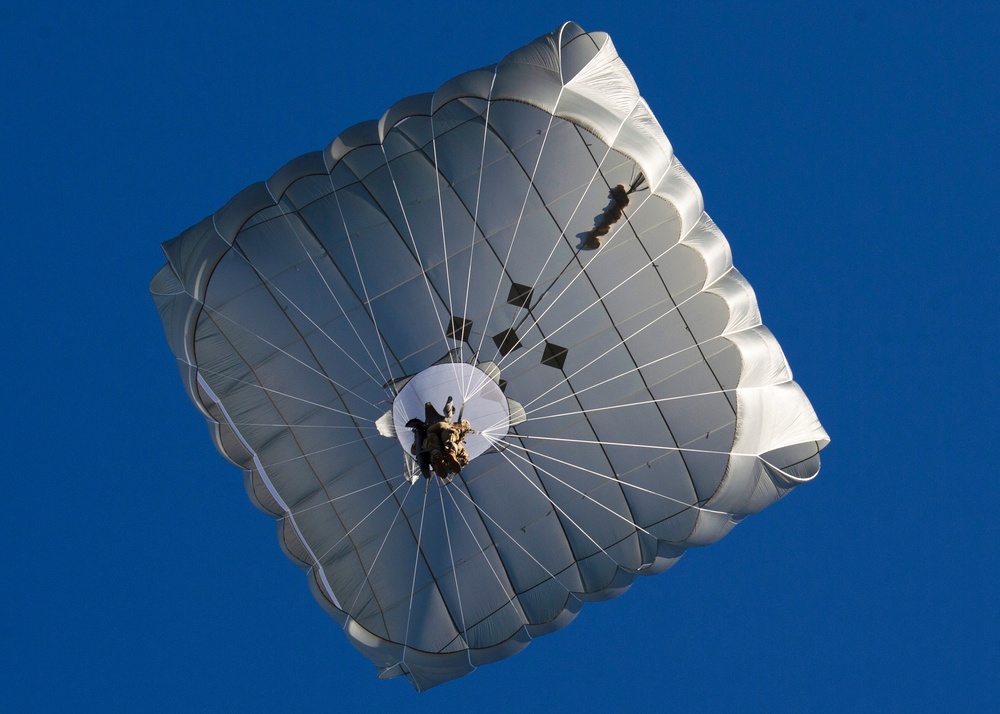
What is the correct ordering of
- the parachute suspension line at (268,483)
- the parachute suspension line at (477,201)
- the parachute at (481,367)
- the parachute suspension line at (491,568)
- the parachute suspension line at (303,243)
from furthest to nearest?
1. the parachute suspension line at (491,568)
2. the parachute suspension line at (268,483)
3. the parachute suspension line at (303,243)
4. the parachute at (481,367)
5. the parachute suspension line at (477,201)

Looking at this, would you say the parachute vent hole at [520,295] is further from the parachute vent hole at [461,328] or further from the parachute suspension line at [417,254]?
the parachute suspension line at [417,254]

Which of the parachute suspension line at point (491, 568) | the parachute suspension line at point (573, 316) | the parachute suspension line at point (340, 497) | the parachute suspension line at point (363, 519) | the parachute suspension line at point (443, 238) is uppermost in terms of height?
the parachute suspension line at point (443, 238)

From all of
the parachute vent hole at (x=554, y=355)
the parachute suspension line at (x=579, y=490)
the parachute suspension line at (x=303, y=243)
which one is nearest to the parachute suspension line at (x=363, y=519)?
the parachute suspension line at (x=303, y=243)

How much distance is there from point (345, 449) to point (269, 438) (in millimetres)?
1106

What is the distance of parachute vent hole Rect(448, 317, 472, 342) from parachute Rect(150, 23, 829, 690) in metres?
0.04

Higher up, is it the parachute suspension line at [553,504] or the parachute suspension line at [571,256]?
the parachute suspension line at [571,256]

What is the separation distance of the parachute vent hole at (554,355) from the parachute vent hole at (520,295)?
2.28ft

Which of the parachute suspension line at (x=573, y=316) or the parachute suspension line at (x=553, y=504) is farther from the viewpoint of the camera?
the parachute suspension line at (x=553, y=504)

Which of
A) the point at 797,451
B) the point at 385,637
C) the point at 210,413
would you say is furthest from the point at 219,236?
the point at 797,451

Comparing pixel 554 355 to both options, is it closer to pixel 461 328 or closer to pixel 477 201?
pixel 461 328

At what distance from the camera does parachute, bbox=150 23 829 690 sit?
18969mm

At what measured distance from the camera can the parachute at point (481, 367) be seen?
18969 millimetres

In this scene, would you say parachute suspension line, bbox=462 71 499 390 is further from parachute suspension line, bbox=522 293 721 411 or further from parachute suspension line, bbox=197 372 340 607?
parachute suspension line, bbox=197 372 340 607

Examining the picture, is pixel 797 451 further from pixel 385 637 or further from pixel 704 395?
pixel 385 637
